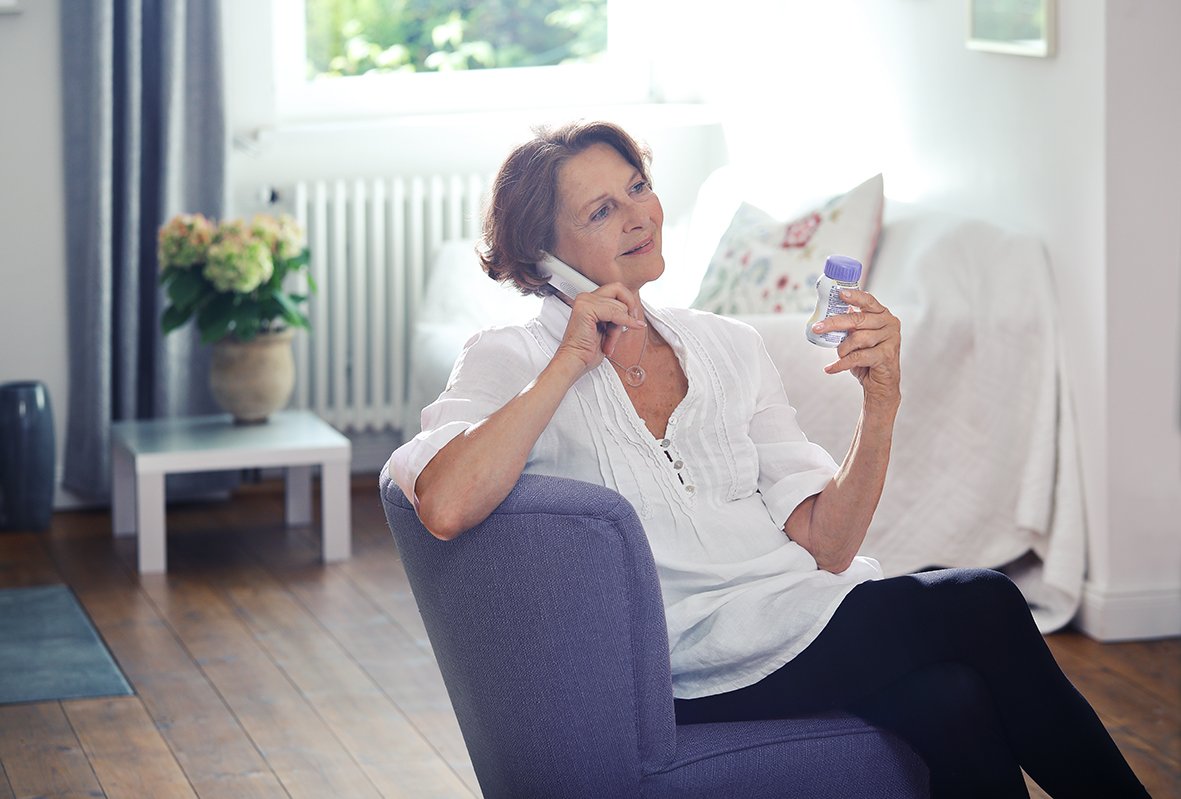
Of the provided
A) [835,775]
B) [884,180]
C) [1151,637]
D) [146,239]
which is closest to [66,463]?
[146,239]

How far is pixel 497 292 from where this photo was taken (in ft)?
13.8

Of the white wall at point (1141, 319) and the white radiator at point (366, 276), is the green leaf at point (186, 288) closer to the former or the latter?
the white radiator at point (366, 276)

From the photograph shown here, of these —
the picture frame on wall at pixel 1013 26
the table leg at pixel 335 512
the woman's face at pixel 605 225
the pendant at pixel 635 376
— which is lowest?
the table leg at pixel 335 512

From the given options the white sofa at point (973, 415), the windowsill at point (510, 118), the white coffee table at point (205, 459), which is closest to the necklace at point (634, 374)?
the white sofa at point (973, 415)

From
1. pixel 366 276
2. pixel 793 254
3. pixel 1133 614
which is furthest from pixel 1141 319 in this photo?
pixel 366 276

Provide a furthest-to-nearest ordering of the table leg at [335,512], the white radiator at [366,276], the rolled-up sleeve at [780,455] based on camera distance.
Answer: the white radiator at [366,276] < the table leg at [335,512] < the rolled-up sleeve at [780,455]

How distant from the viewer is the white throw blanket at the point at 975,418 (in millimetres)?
3086

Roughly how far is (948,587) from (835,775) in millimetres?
239

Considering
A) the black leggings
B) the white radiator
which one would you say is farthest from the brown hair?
the white radiator

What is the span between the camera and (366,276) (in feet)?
15.3

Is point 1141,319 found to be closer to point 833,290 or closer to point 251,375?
point 833,290

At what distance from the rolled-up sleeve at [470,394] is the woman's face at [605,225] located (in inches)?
5.0

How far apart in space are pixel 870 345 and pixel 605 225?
36 centimetres

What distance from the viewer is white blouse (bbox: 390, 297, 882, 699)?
178 centimetres
